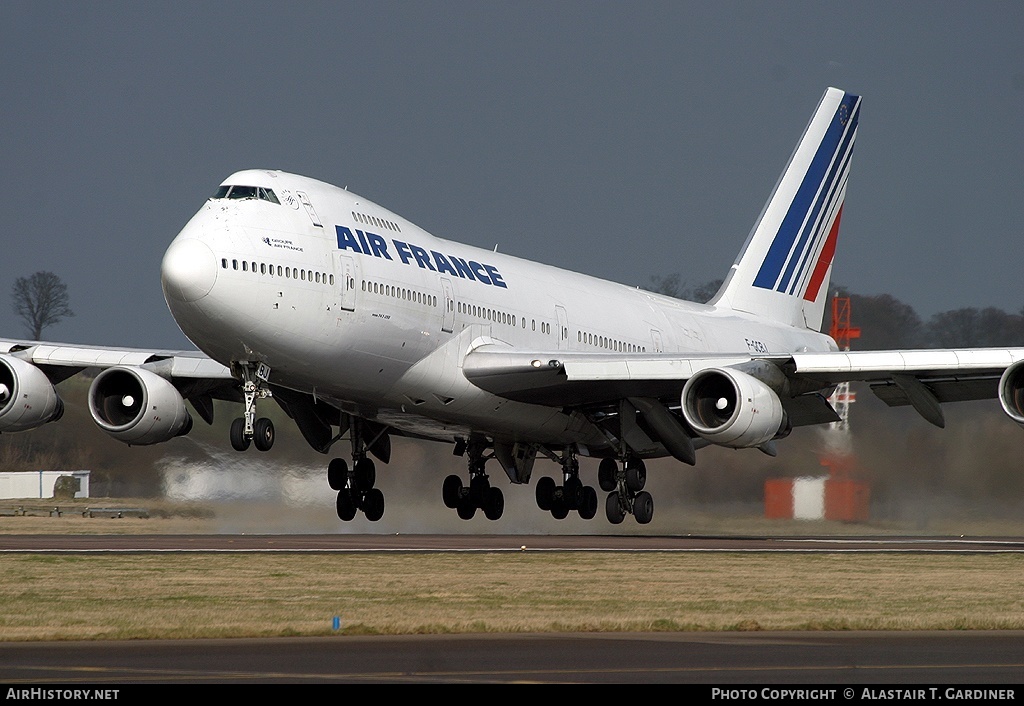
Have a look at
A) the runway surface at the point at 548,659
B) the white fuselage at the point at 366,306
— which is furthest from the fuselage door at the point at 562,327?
the runway surface at the point at 548,659

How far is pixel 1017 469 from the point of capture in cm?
3622

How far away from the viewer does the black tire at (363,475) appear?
33.8m

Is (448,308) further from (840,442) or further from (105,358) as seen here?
(840,442)

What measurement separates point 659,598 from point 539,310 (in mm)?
16104

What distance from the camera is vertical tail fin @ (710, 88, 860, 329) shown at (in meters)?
44.5

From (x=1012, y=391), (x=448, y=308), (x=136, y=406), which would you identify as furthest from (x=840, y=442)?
(x=136, y=406)

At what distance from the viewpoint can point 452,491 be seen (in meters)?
36.7

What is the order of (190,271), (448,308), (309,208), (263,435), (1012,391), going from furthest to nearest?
(448,308) → (1012,391) → (309,208) → (263,435) → (190,271)

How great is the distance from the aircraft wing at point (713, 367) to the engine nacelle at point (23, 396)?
28.6 ft

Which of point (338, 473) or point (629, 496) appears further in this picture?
point (629, 496)

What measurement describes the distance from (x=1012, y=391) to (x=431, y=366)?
37.6 feet

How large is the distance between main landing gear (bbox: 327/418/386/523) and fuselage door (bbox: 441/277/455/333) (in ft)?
14.4

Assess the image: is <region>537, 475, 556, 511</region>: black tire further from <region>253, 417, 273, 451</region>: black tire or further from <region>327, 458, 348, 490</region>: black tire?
<region>253, 417, 273, 451</region>: black tire

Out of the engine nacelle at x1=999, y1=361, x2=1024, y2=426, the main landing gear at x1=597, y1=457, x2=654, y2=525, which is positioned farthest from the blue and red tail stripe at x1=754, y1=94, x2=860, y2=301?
the engine nacelle at x1=999, y1=361, x2=1024, y2=426
